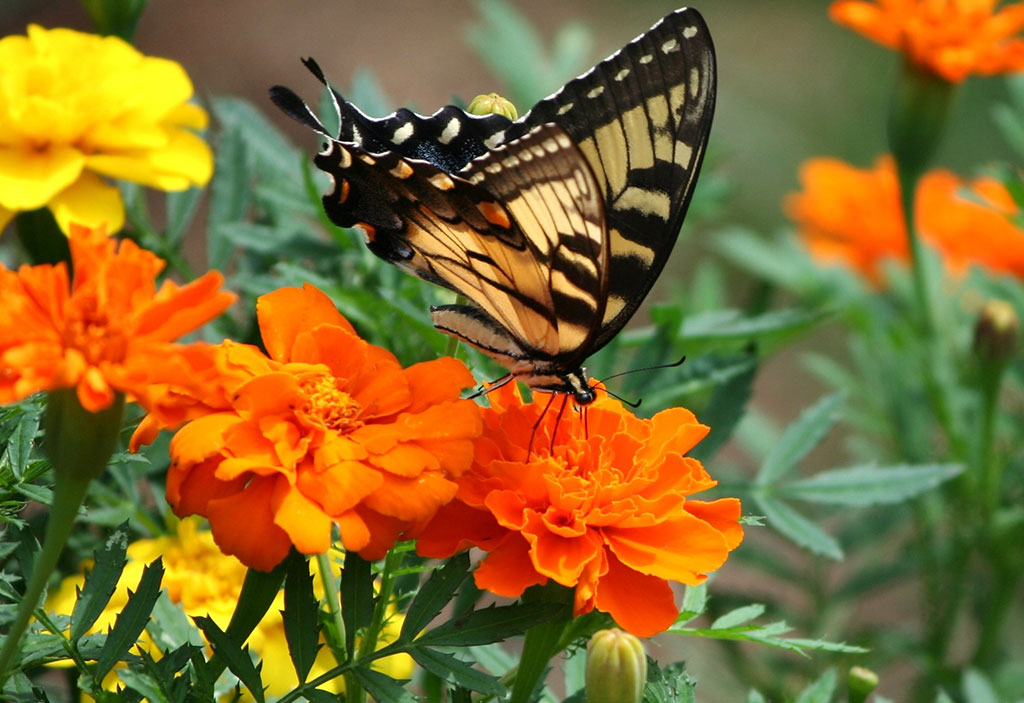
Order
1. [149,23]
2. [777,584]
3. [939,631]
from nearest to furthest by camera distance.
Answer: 1. [939,631]
2. [777,584]
3. [149,23]

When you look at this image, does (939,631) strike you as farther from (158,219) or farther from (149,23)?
(149,23)

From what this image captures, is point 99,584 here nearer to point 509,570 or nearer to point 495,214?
point 509,570

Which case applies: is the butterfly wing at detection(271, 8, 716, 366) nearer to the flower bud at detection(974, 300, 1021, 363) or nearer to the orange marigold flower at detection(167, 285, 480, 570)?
the orange marigold flower at detection(167, 285, 480, 570)

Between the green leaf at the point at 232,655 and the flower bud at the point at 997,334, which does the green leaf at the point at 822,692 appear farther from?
the flower bud at the point at 997,334

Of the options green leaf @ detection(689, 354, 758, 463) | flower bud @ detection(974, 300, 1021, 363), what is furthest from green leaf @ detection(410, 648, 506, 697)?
flower bud @ detection(974, 300, 1021, 363)

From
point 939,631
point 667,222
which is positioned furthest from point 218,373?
point 939,631

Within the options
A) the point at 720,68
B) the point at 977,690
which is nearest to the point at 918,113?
the point at 977,690

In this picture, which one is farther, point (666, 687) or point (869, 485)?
point (869, 485)
